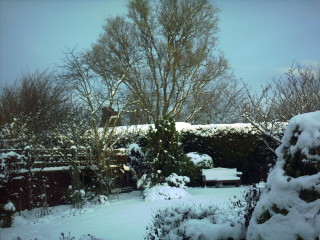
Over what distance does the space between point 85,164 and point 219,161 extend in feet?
17.3

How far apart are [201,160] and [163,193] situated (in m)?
3.17

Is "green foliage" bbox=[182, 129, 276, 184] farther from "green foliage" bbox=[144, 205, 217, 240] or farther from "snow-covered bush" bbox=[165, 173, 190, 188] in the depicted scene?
"green foliage" bbox=[144, 205, 217, 240]

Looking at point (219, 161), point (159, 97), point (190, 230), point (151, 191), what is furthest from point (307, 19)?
point (159, 97)

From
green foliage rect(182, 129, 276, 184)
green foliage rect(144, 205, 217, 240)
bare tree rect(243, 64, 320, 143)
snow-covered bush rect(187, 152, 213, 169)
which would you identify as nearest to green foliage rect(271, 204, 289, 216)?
green foliage rect(144, 205, 217, 240)

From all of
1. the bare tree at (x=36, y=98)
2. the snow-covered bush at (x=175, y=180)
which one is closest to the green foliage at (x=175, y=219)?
the snow-covered bush at (x=175, y=180)

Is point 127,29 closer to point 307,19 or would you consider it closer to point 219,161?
point 219,161

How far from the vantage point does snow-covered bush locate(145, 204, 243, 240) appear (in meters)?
3.72

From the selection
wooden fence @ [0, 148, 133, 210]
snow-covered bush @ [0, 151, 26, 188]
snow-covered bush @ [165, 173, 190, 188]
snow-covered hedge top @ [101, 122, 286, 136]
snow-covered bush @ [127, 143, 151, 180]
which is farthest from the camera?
snow-covered hedge top @ [101, 122, 286, 136]

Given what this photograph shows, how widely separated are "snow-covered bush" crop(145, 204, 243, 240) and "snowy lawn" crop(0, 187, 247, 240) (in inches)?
59.7

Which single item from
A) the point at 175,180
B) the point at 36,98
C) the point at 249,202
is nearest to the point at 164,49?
the point at 36,98

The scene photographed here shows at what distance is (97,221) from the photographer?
7.10 meters

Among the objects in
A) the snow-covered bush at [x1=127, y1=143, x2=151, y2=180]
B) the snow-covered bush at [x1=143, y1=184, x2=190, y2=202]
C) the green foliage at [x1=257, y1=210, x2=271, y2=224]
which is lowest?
the snow-covered bush at [x1=143, y1=184, x2=190, y2=202]

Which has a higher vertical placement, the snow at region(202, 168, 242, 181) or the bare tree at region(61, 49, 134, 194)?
the bare tree at region(61, 49, 134, 194)

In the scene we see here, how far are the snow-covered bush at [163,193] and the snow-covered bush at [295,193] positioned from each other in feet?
20.5
